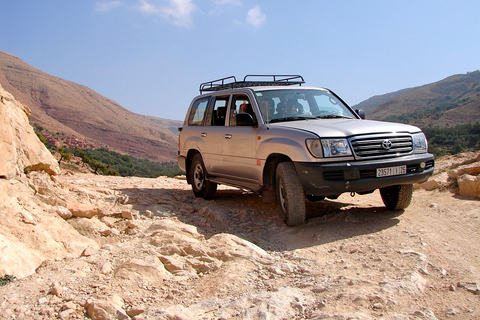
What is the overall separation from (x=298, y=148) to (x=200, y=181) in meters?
3.04

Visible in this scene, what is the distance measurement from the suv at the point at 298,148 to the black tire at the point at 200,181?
0.02 metres

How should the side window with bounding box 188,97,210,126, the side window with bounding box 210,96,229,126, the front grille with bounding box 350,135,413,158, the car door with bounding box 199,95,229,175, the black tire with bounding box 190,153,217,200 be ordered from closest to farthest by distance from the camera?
the front grille with bounding box 350,135,413,158, the car door with bounding box 199,95,229,175, the side window with bounding box 210,96,229,126, the black tire with bounding box 190,153,217,200, the side window with bounding box 188,97,210,126

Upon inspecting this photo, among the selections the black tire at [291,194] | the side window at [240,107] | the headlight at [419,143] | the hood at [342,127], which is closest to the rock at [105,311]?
the black tire at [291,194]

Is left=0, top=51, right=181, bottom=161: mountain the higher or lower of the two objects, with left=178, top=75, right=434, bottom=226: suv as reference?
higher

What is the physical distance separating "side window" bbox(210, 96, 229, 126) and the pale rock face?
2.62 metres

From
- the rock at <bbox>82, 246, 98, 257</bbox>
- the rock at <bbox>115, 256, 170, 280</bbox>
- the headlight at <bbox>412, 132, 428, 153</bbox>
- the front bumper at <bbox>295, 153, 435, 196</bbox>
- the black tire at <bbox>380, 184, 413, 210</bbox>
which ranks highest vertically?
the headlight at <bbox>412, 132, 428, 153</bbox>

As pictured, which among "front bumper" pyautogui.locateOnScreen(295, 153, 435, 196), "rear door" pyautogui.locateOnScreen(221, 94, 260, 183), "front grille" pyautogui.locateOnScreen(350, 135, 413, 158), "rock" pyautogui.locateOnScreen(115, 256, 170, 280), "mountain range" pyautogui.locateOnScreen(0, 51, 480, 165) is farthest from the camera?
"mountain range" pyautogui.locateOnScreen(0, 51, 480, 165)

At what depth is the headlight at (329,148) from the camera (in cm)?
482

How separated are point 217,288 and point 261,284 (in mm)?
399

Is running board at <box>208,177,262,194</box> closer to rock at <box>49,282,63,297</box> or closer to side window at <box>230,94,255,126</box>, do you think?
side window at <box>230,94,255,126</box>

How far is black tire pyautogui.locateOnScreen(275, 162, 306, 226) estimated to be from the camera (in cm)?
513

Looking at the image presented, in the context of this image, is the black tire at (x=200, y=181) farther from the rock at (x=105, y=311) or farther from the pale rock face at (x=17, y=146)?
the rock at (x=105, y=311)

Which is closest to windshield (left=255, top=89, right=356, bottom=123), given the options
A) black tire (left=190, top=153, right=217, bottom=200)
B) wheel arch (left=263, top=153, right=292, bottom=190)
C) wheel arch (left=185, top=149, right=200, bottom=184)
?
wheel arch (left=263, top=153, right=292, bottom=190)

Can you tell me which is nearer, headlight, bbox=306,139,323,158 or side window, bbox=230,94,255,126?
headlight, bbox=306,139,323,158
